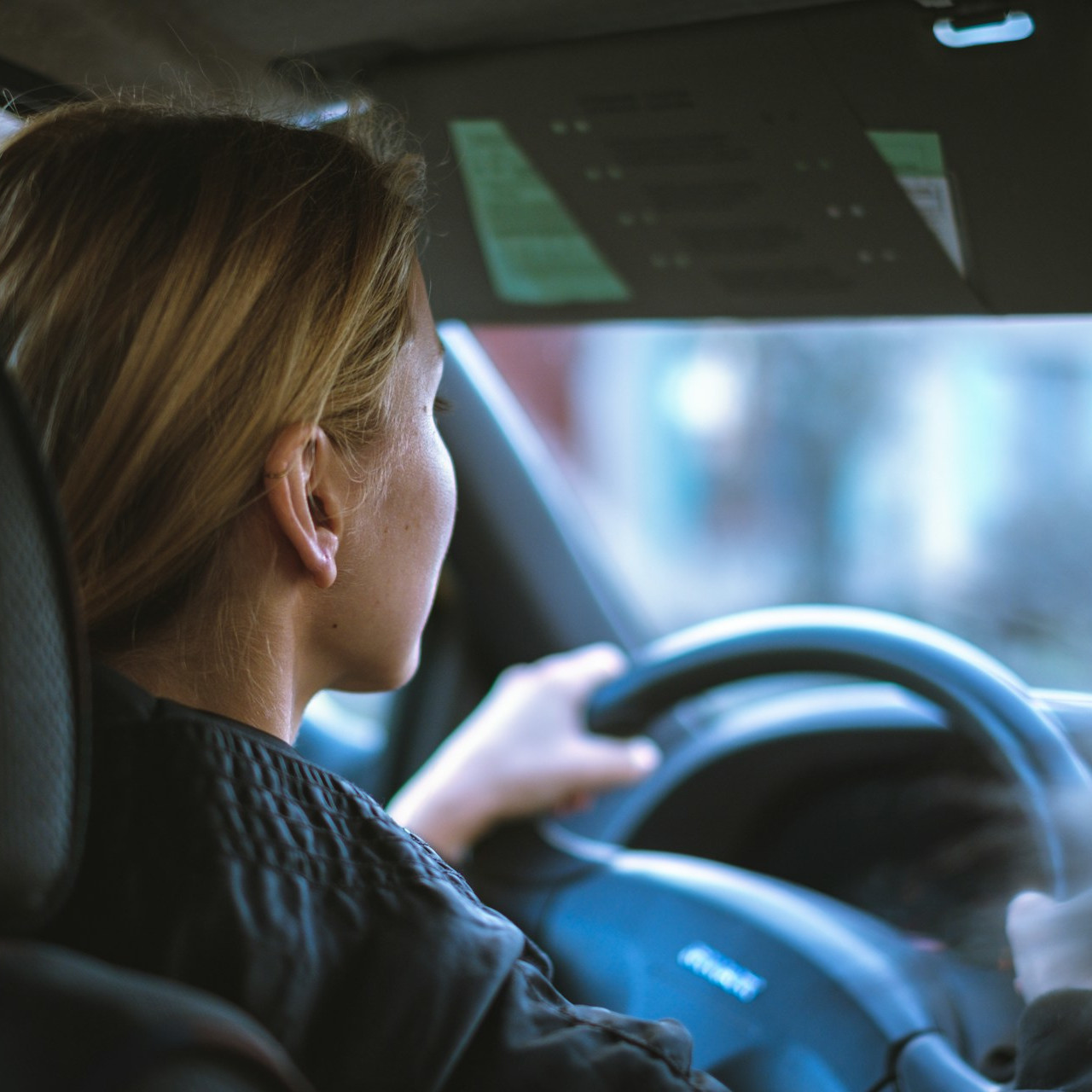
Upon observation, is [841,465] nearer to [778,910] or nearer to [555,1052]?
[778,910]

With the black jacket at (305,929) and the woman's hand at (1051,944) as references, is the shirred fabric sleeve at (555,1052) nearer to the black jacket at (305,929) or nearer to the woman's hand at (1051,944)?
the black jacket at (305,929)

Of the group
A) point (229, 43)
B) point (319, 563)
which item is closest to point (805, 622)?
point (319, 563)

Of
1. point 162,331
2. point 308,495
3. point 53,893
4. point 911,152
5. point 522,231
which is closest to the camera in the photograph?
point 53,893

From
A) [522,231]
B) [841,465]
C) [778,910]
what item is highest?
[522,231]

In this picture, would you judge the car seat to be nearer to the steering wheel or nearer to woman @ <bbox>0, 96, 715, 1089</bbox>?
woman @ <bbox>0, 96, 715, 1089</bbox>

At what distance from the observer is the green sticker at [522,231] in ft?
4.68

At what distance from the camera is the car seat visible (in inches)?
21.1

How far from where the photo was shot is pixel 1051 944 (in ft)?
3.94

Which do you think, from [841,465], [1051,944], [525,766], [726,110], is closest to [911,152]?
[726,110]

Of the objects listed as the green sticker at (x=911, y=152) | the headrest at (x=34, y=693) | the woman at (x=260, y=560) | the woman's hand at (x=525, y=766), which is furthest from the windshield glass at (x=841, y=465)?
the headrest at (x=34, y=693)

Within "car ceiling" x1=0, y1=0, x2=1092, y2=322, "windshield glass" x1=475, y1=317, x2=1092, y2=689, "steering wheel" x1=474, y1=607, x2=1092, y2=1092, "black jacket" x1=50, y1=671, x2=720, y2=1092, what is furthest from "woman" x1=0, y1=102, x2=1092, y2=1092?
"windshield glass" x1=475, y1=317, x2=1092, y2=689

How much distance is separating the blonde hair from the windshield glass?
2.62 ft

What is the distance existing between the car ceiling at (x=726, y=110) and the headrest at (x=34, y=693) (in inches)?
27.2

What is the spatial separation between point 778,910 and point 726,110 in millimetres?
1005
